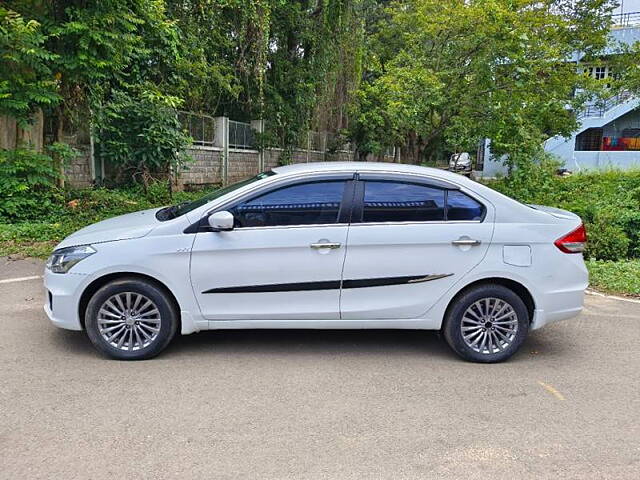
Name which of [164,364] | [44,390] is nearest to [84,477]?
[44,390]

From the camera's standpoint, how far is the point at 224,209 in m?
4.34

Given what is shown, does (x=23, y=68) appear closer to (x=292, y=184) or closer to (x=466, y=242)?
(x=292, y=184)

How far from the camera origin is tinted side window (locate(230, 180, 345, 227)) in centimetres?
436

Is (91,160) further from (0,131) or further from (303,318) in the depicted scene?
(303,318)

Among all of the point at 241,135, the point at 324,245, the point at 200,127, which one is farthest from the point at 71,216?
the point at 241,135

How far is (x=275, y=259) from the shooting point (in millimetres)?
4289

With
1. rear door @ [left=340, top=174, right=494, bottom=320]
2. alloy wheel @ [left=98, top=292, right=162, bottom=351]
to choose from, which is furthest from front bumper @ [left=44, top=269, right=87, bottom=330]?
rear door @ [left=340, top=174, right=494, bottom=320]

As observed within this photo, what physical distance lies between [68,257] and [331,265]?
7.22 ft

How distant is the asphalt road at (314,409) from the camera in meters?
2.99

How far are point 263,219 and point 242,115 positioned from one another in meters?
15.7

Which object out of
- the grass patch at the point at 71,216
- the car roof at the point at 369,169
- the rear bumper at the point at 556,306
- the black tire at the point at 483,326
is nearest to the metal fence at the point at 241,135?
the grass patch at the point at 71,216

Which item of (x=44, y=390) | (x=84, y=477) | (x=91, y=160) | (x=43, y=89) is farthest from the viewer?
(x=91, y=160)

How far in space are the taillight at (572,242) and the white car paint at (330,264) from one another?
39mm

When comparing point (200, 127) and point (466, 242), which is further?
point (200, 127)
